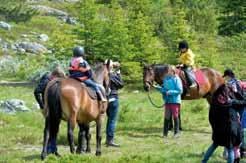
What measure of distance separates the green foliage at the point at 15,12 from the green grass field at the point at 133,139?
38152 millimetres

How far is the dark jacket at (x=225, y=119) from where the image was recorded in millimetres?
10844

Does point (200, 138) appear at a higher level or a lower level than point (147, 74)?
lower

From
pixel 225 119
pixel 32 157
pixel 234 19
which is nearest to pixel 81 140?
pixel 32 157

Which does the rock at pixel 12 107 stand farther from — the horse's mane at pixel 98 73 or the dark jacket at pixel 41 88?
the horse's mane at pixel 98 73

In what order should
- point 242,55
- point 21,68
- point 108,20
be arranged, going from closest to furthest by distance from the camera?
1. point 108,20
2. point 21,68
3. point 242,55

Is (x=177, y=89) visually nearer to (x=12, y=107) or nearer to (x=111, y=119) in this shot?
(x=111, y=119)

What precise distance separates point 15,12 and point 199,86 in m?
44.7

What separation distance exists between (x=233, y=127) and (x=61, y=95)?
351 cm

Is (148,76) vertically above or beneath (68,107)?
above

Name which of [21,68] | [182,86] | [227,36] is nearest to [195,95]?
[182,86]

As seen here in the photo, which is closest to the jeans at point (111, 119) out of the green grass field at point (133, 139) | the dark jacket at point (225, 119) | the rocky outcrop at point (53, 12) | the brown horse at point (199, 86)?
the green grass field at point (133, 139)

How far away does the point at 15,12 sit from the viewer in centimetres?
5938

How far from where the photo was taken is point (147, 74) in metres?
16.5

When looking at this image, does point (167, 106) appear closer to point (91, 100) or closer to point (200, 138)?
point (200, 138)
